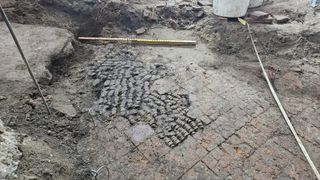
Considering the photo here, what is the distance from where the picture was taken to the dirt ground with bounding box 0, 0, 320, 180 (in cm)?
338

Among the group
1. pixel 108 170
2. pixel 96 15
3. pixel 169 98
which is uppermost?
pixel 96 15

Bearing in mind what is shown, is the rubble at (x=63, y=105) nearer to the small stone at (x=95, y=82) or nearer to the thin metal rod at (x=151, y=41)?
the small stone at (x=95, y=82)

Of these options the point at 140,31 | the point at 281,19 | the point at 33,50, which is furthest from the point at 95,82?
the point at 281,19

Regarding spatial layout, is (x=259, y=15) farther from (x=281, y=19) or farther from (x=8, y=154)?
(x=8, y=154)

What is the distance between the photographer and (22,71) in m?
4.52

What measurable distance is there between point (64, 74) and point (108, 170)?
255 cm

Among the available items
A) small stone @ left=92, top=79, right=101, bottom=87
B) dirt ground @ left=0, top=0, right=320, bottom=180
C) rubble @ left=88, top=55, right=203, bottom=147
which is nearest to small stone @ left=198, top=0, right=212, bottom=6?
dirt ground @ left=0, top=0, right=320, bottom=180

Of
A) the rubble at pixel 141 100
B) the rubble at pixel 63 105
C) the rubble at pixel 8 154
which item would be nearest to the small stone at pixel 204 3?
the rubble at pixel 141 100

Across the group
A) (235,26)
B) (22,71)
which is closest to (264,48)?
(235,26)

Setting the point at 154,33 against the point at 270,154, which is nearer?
the point at 270,154

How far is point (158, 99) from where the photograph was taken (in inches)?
171

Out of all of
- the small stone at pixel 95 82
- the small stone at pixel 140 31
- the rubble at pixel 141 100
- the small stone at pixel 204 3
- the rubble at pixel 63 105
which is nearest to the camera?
the rubble at pixel 141 100

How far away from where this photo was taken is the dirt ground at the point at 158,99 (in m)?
3.38

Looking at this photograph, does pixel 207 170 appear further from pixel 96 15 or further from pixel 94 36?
pixel 96 15
